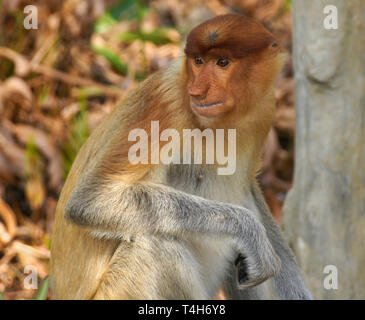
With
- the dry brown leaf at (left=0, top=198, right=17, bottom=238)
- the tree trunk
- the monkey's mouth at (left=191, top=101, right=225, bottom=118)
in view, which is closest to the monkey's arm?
the monkey's mouth at (left=191, top=101, right=225, bottom=118)

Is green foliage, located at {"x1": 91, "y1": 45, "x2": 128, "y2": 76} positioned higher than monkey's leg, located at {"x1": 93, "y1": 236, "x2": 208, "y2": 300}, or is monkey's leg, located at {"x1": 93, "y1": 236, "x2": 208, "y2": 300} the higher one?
green foliage, located at {"x1": 91, "y1": 45, "x2": 128, "y2": 76}

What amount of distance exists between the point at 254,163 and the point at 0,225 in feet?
11.5

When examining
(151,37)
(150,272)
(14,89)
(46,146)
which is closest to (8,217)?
(46,146)

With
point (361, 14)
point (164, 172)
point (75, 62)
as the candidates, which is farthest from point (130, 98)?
point (75, 62)

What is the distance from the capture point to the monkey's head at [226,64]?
423cm

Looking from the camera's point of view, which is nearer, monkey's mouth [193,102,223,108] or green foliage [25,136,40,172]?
monkey's mouth [193,102,223,108]

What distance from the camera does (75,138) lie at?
847 cm

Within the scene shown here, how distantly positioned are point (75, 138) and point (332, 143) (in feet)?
10.8

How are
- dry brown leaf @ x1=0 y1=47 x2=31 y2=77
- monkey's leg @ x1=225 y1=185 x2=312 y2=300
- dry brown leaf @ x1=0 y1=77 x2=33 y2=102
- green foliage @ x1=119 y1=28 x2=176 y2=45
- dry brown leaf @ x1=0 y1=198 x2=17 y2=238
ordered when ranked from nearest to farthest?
A: monkey's leg @ x1=225 y1=185 x2=312 y2=300
dry brown leaf @ x1=0 y1=198 x2=17 y2=238
dry brown leaf @ x1=0 y1=77 x2=33 y2=102
dry brown leaf @ x1=0 y1=47 x2=31 y2=77
green foliage @ x1=119 y1=28 x2=176 y2=45

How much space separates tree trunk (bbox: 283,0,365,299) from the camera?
6.28 meters

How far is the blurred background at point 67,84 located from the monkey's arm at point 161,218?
9.29 ft

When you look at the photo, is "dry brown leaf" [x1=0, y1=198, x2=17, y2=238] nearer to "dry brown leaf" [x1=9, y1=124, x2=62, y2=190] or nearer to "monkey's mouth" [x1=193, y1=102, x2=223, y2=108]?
"dry brown leaf" [x1=9, y1=124, x2=62, y2=190]

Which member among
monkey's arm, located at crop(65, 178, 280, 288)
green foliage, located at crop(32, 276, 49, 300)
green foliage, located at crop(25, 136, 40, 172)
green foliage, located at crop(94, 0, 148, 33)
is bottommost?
green foliage, located at crop(32, 276, 49, 300)
